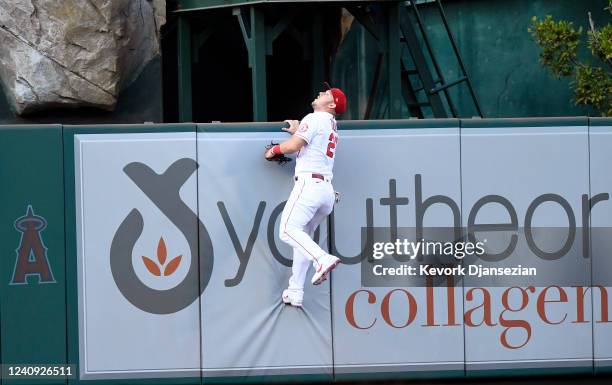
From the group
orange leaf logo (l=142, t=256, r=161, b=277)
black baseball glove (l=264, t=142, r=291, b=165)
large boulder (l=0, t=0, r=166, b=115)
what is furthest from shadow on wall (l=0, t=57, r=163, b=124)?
black baseball glove (l=264, t=142, r=291, b=165)

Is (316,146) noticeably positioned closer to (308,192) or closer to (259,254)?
(308,192)

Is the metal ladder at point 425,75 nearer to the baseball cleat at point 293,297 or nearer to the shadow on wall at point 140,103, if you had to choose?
the shadow on wall at point 140,103

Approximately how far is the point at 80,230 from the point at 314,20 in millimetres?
9039

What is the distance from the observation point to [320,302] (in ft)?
27.3

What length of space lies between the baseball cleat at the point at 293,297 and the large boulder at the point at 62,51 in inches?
245

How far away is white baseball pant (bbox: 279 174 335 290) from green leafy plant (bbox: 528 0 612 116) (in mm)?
6144

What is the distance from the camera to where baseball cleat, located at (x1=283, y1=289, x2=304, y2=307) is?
8.16 m

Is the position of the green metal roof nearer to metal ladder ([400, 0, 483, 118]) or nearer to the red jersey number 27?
metal ladder ([400, 0, 483, 118])

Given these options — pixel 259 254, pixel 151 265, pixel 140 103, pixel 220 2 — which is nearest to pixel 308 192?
pixel 259 254

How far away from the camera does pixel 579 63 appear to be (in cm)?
1331

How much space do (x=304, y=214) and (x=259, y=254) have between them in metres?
0.58

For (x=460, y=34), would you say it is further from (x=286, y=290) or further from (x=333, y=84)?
(x=286, y=290)

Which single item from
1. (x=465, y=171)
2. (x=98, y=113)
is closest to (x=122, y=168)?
(x=465, y=171)

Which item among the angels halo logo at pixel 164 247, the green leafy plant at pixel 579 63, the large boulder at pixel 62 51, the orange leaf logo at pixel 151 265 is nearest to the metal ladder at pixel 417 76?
the green leafy plant at pixel 579 63
